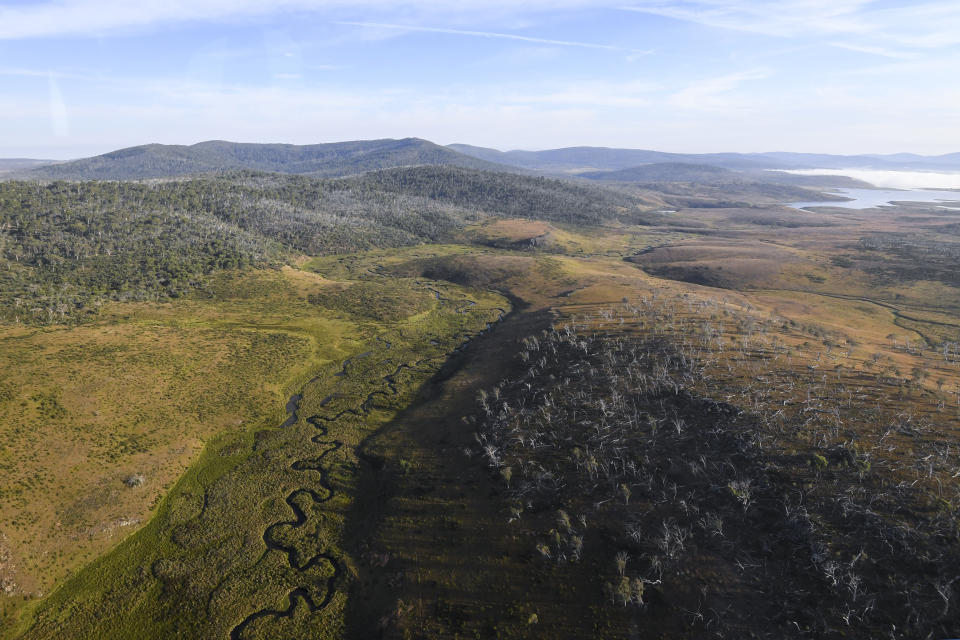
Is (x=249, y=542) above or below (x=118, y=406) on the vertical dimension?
below

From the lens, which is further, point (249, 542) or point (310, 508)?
point (310, 508)

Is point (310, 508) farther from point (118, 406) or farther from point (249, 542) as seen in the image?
point (118, 406)

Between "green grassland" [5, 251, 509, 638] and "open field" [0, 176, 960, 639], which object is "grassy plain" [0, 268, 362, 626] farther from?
"green grassland" [5, 251, 509, 638]

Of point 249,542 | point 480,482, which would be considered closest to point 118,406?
point 249,542

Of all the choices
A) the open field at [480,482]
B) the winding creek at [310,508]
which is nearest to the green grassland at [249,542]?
the winding creek at [310,508]

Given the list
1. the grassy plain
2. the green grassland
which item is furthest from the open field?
the grassy plain

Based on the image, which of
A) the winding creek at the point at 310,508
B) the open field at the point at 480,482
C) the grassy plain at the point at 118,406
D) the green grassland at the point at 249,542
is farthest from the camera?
the grassy plain at the point at 118,406

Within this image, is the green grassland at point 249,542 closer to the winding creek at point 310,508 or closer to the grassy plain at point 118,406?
the winding creek at point 310,508

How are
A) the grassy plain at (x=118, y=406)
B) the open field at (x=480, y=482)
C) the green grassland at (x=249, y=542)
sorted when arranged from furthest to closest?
1. the grassy plain at (x=118, y=406)
2. the green grassland at (x=249, y=542)
3. the open field at (x=480, y=482)

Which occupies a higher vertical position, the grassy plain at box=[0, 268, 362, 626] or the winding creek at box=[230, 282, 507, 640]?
the grassy plain at box=[0, 268, 362, 626]

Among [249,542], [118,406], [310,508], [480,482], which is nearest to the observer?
[249,542]

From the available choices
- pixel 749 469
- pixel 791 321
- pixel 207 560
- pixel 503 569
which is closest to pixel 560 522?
pixel 503 569
